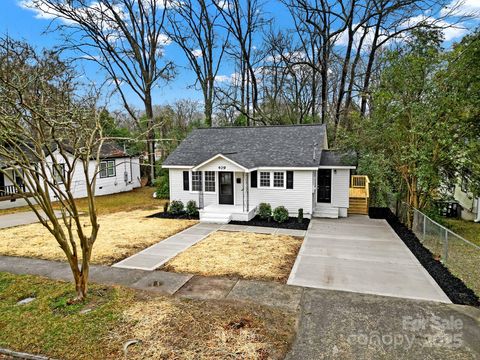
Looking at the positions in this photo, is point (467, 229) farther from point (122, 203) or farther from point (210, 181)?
point (122, 203)

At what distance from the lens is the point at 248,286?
636 centimetres

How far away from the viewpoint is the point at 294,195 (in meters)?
13.7

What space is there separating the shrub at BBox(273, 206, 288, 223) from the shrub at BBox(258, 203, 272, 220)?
34 cm

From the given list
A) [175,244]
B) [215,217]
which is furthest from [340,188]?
[175,244]

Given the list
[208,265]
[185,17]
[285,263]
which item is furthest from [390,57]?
[185,17]

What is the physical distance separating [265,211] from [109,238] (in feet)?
21.7

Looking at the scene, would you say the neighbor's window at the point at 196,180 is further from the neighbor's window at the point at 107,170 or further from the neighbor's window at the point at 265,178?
the neighbor's window at the point at 107,170

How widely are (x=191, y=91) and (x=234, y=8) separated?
26.9 ft

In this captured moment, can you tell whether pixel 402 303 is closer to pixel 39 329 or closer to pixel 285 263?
pixel 285 263

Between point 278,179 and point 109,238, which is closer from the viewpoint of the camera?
point 109,238

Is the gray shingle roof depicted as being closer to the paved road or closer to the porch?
the porch

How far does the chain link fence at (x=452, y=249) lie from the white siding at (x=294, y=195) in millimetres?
4382

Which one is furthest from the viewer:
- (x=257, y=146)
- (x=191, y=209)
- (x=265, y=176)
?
(x=257, y=146)

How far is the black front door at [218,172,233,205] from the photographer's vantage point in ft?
47.8
